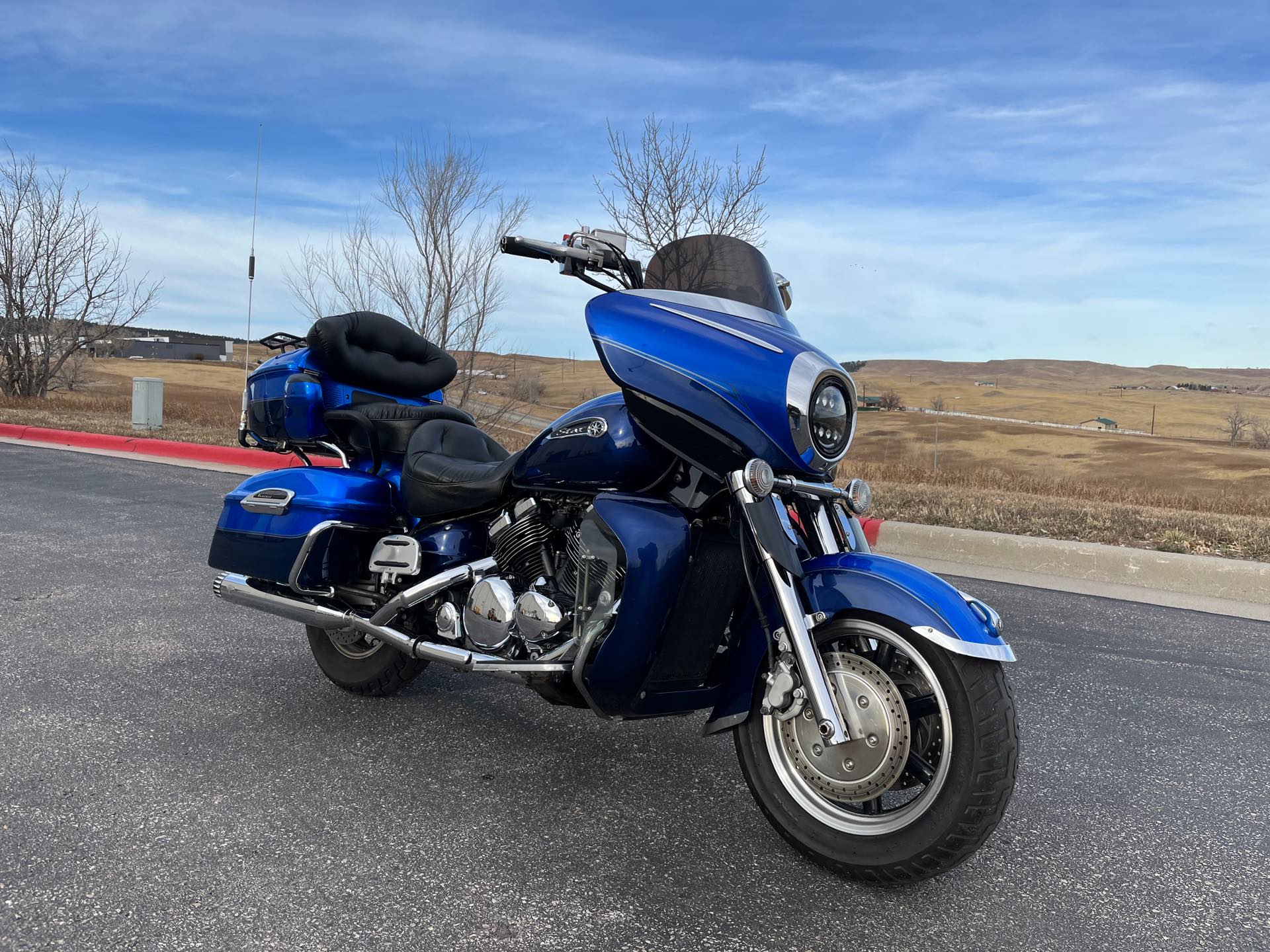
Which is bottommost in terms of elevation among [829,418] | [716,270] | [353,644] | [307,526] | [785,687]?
[353,644]

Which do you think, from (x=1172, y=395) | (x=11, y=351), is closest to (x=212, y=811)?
(x=11, y=351)

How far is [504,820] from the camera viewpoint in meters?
3.10

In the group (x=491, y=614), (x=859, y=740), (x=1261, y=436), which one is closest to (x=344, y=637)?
(x=491, y=614)

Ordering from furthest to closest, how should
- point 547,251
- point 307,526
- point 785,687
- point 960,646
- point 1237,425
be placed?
point 1237,425, point 307,526, point 547,251, point 785,687, point 960,646

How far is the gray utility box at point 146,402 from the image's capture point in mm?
16047

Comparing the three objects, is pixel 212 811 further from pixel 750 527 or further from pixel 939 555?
pixel 939 555

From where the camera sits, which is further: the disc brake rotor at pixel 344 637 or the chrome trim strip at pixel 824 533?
the disc brake rotor at pixel 344 637

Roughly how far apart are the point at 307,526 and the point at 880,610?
2.21 meters

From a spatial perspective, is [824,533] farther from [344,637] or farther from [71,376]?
[71,376]

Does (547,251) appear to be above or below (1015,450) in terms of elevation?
above

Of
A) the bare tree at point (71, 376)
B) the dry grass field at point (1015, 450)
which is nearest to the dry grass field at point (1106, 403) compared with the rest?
the dry grass field at point (1015, 450)

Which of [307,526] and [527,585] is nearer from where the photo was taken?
[527,585]

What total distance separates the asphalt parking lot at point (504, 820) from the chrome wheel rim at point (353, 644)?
0.64 ft

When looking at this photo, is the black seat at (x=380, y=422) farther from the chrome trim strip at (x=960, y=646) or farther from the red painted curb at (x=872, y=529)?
the red painted curb at (x=872, y=529)
